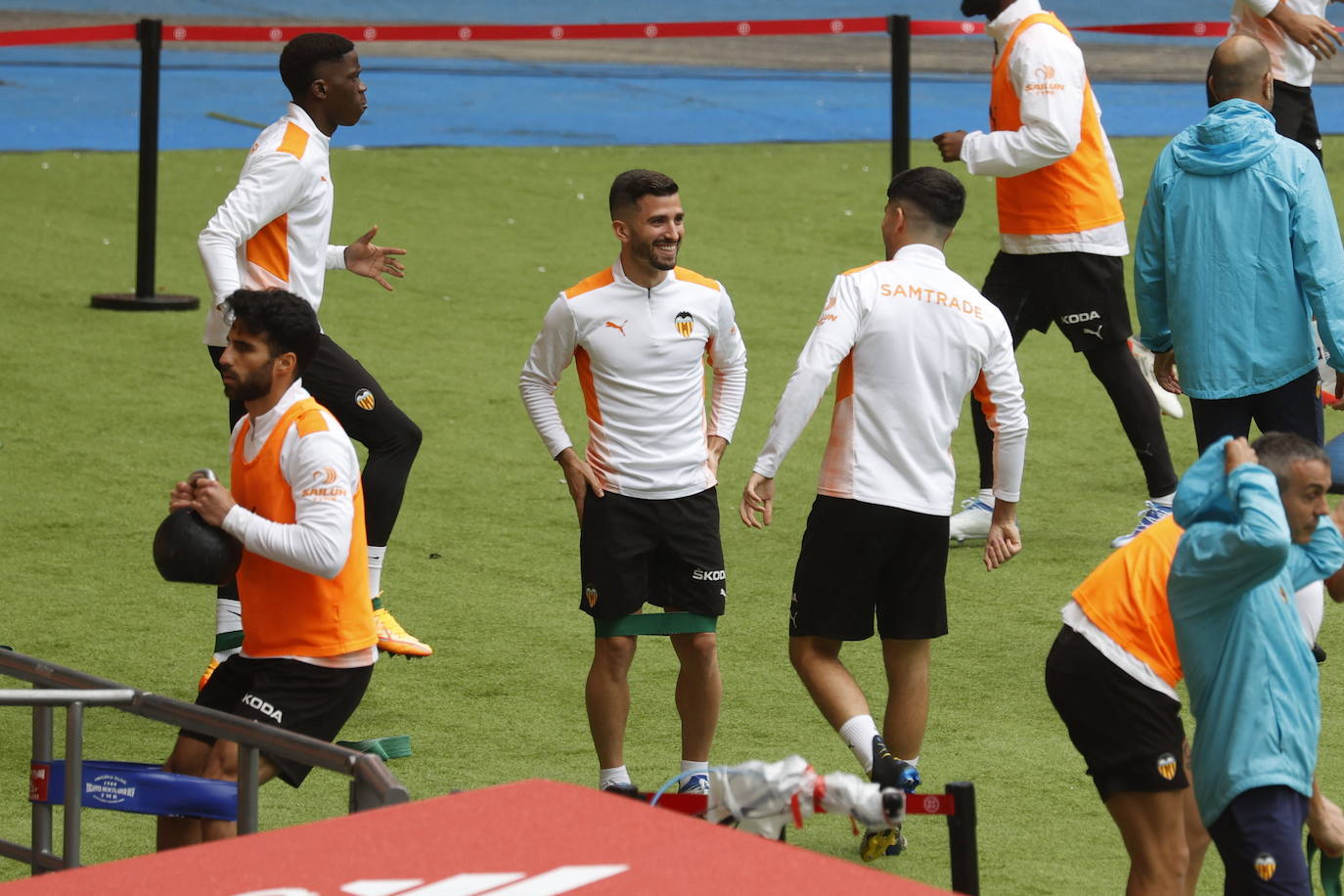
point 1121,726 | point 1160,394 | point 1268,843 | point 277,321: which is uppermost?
point 277,321

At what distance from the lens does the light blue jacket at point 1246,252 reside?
269 inches

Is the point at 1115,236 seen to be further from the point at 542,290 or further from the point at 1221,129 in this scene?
the point at 542,290

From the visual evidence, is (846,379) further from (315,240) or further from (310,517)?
(315,240)

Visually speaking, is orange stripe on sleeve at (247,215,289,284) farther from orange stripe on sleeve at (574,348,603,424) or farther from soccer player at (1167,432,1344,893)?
soccer player at (1167,432,1344,893)

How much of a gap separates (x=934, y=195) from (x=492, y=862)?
2.93 meters

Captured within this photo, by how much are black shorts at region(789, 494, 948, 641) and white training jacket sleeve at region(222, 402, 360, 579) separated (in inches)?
57.4

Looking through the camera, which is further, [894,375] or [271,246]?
[271,246]

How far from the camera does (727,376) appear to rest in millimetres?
6332

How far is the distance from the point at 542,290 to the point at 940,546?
7.33 meters

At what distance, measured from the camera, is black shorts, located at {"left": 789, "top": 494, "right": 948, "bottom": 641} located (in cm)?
578

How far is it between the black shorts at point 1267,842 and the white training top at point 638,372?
213cm

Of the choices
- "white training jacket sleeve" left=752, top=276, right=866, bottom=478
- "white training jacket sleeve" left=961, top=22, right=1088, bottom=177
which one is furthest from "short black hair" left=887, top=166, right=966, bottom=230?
"white training jacket sleeve" left=961, top=22, right=1088, bottom=177

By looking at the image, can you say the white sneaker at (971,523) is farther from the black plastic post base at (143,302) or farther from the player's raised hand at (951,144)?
the black plastic post base at (143,302)

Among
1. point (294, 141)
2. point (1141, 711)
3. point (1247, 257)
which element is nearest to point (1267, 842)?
point (1141, 711)
